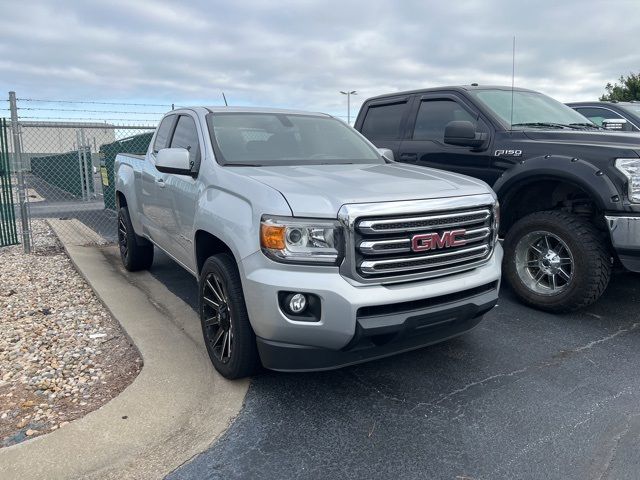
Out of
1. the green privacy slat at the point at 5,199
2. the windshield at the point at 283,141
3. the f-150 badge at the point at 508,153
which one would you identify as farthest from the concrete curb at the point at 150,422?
the green privacy slat at the point at 5,199

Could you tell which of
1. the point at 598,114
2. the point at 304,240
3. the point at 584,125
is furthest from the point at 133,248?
the point at 598,114

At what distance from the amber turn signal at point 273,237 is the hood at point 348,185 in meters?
0.14

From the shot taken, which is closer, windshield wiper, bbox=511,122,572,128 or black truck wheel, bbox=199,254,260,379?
black truck wheel, bbox=199,254,260,379

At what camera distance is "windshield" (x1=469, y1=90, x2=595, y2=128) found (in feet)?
17.1

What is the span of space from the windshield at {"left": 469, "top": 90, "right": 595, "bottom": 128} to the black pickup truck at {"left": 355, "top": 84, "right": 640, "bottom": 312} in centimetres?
1

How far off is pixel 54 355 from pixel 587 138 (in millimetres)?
4642

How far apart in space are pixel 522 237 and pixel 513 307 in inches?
25.9

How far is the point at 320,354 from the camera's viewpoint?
2.92 m

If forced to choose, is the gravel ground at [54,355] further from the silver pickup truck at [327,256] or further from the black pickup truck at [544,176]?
the black pickup truck at [544,176]

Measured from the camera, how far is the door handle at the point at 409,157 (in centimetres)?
582

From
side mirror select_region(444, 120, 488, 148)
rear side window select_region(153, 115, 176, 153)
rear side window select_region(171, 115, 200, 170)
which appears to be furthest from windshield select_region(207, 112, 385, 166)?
rear side window select_region(153, 115, 176, 153)

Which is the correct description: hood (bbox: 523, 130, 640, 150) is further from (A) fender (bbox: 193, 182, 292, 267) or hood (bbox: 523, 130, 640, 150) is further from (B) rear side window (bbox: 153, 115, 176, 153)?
(B) rear side window (bbox: 153, 115, 176, 153)

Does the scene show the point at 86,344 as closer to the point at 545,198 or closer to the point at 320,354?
the point at 320,354

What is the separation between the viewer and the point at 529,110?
5.44 m
